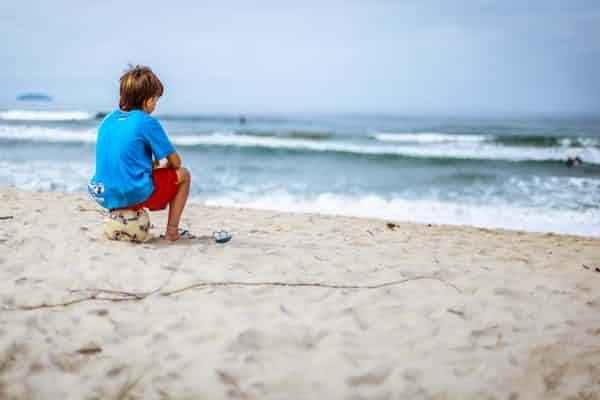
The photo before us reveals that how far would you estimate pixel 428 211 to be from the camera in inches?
278

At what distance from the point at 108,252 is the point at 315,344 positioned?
1715mm

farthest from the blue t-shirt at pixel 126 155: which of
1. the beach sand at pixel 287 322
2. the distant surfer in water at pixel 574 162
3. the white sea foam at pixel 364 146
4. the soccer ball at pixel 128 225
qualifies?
the distant surfer in water at pixel 574 162

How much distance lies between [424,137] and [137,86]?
19.2 meters

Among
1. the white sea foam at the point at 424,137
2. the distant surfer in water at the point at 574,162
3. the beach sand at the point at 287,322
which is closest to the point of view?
the beach sand at the point at 287,322

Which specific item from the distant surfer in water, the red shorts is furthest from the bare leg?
the distant surfer in water

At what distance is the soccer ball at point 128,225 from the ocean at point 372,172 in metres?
3.84

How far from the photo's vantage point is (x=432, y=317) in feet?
7.07

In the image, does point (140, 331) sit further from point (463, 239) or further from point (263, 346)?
point (463, 239)

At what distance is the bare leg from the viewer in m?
3.11

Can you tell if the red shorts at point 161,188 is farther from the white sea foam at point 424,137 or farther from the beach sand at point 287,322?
the white sea foam at point 424,137

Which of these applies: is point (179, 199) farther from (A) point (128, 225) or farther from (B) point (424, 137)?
(B) point (424, 137)

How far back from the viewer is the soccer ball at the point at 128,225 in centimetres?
312

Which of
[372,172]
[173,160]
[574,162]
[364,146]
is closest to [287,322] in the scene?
[173,160]

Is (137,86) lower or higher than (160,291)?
higher
